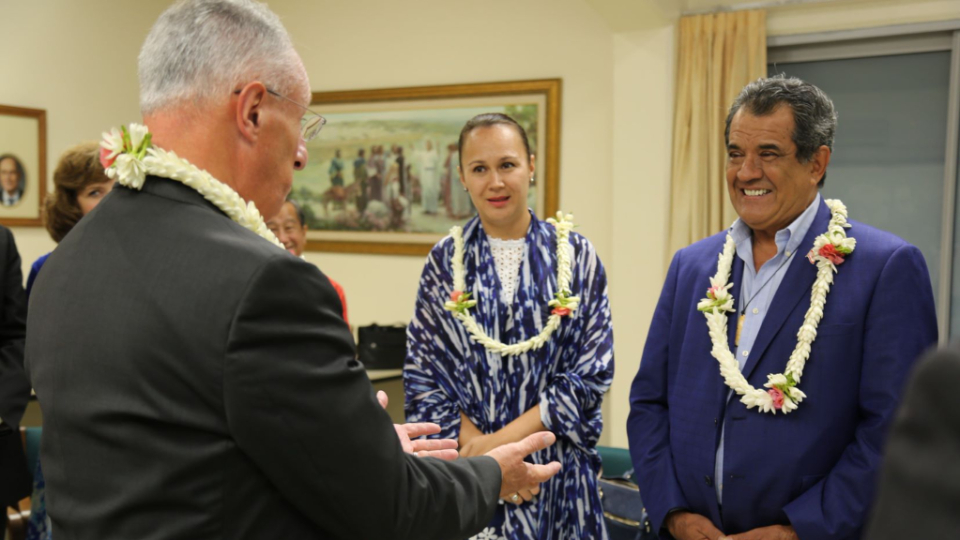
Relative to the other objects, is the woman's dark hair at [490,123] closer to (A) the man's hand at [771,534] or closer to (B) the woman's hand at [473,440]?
(B) the woman's hand at [473,440]

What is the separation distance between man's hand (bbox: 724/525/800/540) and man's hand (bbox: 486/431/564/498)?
65 centimetres

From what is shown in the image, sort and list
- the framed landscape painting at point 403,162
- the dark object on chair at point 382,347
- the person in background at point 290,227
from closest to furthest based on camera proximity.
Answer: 1. the person in background at point 290,227
2. the dark object on chair at point 382,347
3. the framed landscape painting at point 403,162

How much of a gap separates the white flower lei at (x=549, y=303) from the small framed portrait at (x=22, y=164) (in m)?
3.74

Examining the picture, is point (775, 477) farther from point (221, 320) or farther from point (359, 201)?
point (359, 201)

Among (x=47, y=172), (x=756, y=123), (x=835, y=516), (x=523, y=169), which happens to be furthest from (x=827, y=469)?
(x=47, y=172)

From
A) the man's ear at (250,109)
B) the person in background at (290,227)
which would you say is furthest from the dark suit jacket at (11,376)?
the man's ear at (250,109)

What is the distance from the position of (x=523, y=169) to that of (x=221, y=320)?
1726 millimetres

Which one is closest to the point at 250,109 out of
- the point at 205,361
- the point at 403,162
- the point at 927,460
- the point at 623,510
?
the point at 205,361

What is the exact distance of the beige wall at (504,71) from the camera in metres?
4.56

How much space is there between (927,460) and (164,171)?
1077mm

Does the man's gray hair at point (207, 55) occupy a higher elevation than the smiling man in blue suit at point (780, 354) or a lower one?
higher

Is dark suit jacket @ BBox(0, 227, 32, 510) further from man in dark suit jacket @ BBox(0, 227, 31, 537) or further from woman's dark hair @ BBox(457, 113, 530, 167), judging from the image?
woman's dark hair @ BBox(457, 113, 530, 167)

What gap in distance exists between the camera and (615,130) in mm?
4680

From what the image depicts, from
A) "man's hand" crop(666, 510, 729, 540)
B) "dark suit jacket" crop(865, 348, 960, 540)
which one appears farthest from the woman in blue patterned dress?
"dark suit jacket" crop(865, 348, 960, 540)
